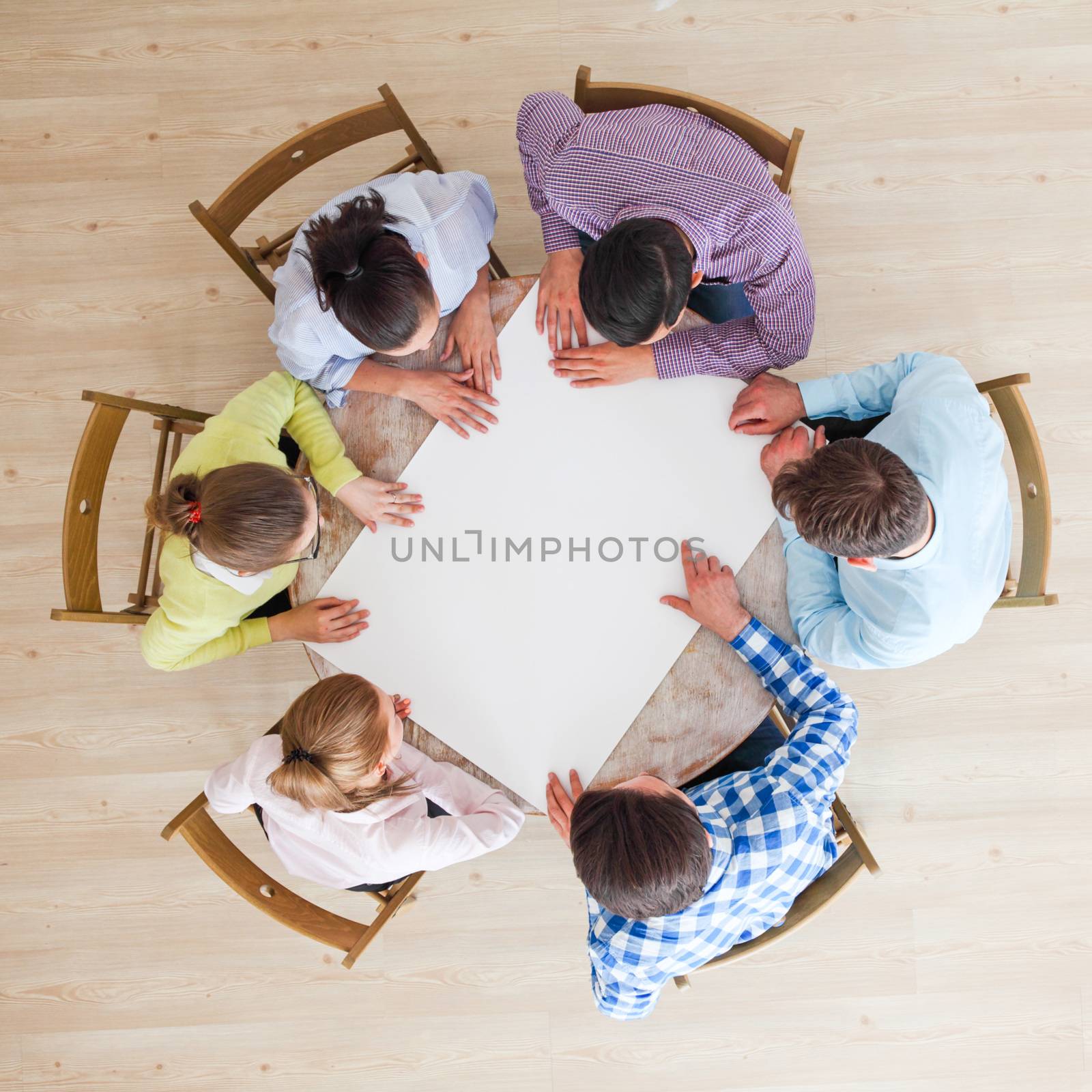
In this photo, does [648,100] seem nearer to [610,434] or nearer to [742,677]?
[610,434]

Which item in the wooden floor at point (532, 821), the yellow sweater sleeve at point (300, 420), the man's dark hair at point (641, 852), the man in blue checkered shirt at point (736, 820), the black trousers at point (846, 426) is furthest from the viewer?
the wooden floor at point (532, 821)

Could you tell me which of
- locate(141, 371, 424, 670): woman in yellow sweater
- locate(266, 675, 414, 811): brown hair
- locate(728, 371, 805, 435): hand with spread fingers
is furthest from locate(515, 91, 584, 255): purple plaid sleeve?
→ locate(266, 675, 414, 811): brown hair

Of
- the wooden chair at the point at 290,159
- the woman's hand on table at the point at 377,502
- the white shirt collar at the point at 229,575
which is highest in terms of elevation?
the wooden chair at the point at 290,159

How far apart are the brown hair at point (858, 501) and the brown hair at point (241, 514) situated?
2.51 ft

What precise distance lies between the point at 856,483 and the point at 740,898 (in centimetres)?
69

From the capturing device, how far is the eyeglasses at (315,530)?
1325mm

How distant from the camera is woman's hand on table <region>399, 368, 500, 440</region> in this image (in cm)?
140

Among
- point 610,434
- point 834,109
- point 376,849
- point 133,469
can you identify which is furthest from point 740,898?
point 834,109

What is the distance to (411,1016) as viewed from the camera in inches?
77.0

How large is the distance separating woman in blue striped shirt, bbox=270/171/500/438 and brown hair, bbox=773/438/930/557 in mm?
560

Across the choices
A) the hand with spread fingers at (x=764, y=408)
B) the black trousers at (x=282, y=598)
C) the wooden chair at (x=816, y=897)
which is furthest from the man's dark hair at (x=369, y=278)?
the wooden chair at (x=816, y=897)

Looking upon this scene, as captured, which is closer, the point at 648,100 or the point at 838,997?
the point at 648,100

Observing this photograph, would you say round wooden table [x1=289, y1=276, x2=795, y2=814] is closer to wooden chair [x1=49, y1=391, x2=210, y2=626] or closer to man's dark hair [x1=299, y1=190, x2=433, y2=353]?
man's dark hair [x1=299, y1=190, x2=433, y2=353]

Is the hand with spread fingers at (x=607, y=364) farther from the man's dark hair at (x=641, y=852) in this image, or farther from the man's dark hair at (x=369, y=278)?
the man's dark hair at (x=641, y=852)
